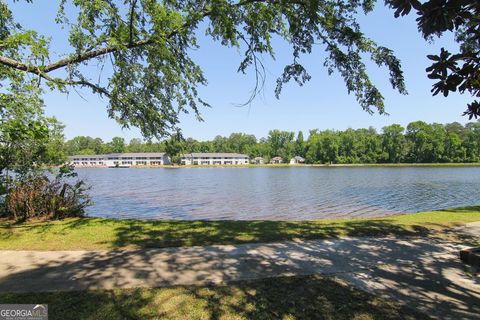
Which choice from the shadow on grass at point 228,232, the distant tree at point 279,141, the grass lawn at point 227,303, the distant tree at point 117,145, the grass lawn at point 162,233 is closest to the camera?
the grass lawn at point 227,303

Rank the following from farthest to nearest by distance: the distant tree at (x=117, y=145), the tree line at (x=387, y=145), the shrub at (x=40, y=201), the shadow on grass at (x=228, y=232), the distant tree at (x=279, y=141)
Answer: the distant tree at (x=117, y=145) → the distant tree at (x=279, y=141) → the tree line at (x=387, y=145) → the shrub at (x=40, y=201) → the shadow on grass at (x=228, y=232)

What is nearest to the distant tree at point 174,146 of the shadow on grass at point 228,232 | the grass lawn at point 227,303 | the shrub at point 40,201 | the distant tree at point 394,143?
the shadow on grass at point 228,232

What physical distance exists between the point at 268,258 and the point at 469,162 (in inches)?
4950

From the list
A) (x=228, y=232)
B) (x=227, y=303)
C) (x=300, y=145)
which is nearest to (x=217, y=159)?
(x=300, y=145)

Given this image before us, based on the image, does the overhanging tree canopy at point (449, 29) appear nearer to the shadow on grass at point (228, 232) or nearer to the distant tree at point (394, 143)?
the shadow on grass at point (228, 232)

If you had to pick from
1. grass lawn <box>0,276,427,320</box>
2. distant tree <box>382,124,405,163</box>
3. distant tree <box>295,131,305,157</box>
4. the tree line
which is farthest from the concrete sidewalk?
distant tree <box>295,131,305,157</box>

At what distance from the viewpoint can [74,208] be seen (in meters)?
10.6

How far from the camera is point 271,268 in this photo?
5.04 metres

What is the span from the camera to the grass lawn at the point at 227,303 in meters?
3.53

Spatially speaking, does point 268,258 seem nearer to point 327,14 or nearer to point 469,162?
point 327,14

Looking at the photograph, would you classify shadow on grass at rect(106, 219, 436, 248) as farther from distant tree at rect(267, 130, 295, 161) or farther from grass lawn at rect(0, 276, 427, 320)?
distant tree at rect(267, 130, 295, 161)

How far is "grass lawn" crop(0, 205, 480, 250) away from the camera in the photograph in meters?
6.55

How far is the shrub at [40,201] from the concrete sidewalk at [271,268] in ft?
13.7

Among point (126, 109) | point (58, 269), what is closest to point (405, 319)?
point (58, 269)
